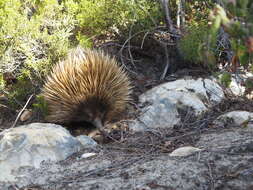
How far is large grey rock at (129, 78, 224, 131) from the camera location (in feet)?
12.8

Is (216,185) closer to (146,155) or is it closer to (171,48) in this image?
(146,155)

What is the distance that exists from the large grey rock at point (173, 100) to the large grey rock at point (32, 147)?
2.79 ft

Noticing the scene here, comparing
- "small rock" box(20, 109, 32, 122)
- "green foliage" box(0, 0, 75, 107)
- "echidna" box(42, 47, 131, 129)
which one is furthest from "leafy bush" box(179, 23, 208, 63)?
"small rock" box(20, 109, 32, 122)

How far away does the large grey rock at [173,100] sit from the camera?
12.8 feet

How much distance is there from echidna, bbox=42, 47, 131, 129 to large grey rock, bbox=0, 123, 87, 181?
0.57 metres

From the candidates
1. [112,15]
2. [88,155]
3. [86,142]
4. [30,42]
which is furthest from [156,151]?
[112,15]

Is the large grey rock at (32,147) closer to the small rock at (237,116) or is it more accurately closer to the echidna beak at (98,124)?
the echidna beak at (98,124)

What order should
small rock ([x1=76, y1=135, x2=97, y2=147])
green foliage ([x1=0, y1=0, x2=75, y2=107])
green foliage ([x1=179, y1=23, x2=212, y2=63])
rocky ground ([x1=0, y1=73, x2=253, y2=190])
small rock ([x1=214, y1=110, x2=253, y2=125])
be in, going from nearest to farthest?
1. rocky ground ([x1=0, y1=73, x2=253, y2=190])
2. small rock ([x1=76, y1=135, x2=97, y2=147])
3. small rock ([x1=214, y1=110, x2=253, y2=125])
4. green foliage ([x1=0, y1=0, x2=75, y2=107])
5. green foliage ([x1=179, y1=23, x2=212, y2=63])

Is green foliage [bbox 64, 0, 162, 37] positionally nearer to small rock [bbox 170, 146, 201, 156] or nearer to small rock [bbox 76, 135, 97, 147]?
small rock [bbox 76, 135, 97, 147]

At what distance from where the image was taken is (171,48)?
5.04m

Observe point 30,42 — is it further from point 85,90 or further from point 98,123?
point 98,123

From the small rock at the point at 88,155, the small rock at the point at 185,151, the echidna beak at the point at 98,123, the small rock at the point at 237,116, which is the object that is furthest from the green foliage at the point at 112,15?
the small rock at the point at 185,151

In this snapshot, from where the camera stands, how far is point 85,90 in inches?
149

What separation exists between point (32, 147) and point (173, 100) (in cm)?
154
